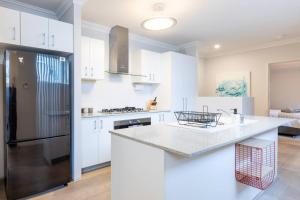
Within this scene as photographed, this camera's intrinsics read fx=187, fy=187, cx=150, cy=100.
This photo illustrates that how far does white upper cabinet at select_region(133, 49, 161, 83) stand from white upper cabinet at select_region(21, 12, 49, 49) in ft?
6.49

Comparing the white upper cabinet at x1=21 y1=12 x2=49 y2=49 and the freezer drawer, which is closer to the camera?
the freezer drawer

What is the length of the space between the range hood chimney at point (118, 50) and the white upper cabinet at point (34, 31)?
1302 mm

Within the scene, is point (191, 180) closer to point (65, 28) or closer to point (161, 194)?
point (161, 194)

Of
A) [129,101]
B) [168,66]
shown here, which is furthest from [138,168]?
[168,66]

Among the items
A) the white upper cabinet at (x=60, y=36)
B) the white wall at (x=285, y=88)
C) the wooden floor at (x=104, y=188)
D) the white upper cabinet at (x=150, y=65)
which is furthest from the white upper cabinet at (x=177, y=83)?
the white wall at (x=285, y=88)

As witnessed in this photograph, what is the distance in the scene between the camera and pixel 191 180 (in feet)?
4.58

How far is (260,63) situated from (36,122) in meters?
5.35

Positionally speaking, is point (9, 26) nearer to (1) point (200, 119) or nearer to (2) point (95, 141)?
(2) point (95, 141)

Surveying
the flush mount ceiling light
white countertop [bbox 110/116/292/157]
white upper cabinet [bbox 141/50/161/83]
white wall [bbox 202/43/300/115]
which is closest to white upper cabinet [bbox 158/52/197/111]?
white upper cabinet [bbox 141/50/161/83]

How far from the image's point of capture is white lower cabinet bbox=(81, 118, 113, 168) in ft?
9.38

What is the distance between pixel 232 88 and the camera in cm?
559

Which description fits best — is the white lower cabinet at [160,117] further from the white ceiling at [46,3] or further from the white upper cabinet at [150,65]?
the white ceiling at [46,3]

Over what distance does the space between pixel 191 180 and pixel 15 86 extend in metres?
2.08

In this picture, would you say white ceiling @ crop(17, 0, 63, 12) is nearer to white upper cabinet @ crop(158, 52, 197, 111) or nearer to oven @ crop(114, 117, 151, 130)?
oven @ crop(114, 117, 151, 130)
